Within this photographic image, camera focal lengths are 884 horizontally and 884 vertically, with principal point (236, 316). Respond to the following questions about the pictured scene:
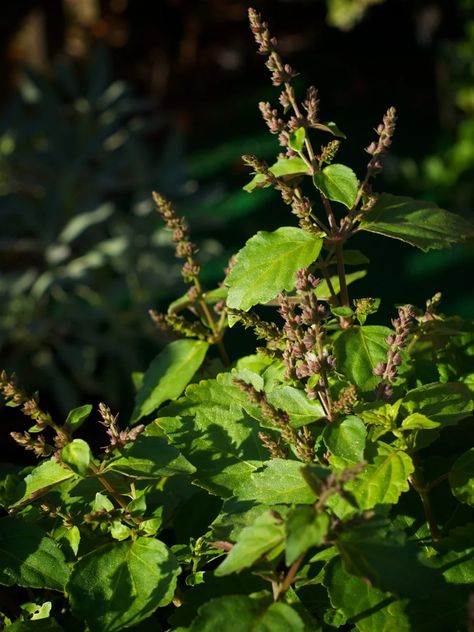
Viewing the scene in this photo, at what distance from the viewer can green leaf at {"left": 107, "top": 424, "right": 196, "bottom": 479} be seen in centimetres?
101

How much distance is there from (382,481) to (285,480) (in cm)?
11

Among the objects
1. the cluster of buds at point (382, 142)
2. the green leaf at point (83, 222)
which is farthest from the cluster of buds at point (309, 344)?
the green leaf at point (83, 222)

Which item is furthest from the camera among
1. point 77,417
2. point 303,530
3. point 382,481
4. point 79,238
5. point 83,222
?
point 79,238

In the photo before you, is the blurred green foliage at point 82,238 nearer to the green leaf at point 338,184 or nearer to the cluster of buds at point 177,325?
the cluster of buds at point 177,325

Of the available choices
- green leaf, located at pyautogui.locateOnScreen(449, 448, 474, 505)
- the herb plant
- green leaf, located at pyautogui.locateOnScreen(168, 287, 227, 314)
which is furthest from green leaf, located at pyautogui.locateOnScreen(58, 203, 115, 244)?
green leaf, located at pyautogui.locateOnScreen(449, 448, 474, 505)

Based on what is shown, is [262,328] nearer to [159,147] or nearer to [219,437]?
[219,437]

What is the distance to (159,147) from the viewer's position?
802 cm

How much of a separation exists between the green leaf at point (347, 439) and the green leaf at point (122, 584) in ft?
0.72

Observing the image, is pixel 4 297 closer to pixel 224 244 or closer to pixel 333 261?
pixel 224 244

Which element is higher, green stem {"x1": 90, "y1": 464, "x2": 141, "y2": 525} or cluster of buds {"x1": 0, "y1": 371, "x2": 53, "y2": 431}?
cluster of buds {"x1": 0, "y1": 371, "x2": 53, "y2": 431}

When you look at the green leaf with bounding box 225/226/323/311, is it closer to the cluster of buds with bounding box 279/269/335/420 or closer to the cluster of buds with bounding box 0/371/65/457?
the cluster of buds with bounding box 279/269/335/420

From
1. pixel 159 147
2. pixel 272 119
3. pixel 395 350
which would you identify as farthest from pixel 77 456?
pixel 159 147

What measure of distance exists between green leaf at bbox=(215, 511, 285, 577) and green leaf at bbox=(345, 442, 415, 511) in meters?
0.11

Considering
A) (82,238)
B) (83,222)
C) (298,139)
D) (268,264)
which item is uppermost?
A: (298,139)
